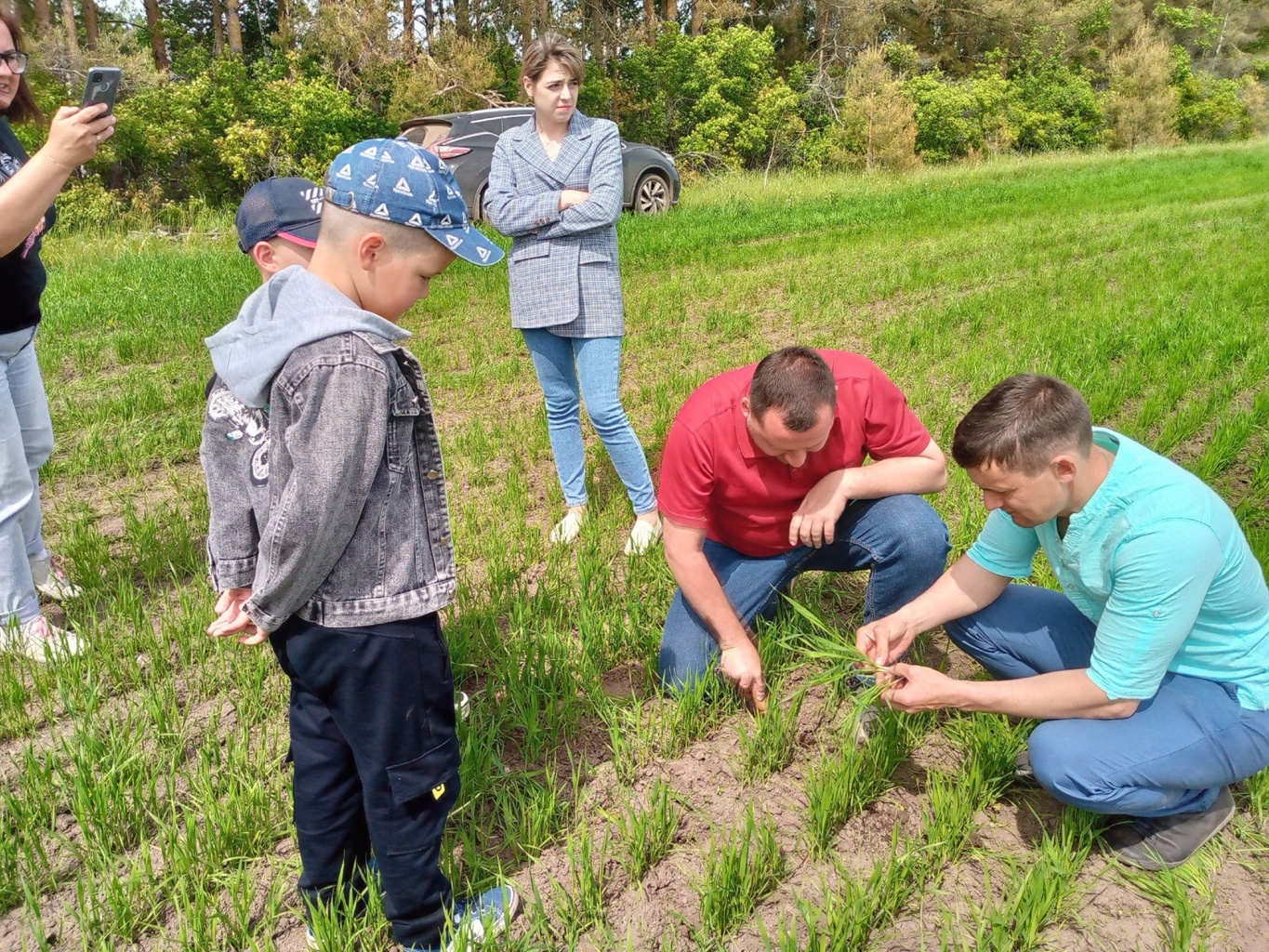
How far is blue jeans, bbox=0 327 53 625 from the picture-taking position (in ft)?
10.3

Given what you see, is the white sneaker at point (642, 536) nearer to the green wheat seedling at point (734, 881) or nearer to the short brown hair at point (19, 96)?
the green wheat seedling at point (734, 881)

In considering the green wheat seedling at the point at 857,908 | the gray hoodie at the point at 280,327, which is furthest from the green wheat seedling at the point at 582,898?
the gray hoodie at the point at 280,327

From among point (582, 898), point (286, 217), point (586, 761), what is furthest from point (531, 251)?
point (582, 898)

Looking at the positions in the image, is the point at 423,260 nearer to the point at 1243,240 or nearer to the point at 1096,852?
the point at 1096,852

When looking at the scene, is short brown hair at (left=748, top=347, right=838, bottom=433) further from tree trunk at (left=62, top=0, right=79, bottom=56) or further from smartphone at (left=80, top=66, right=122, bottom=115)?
tree trunk at (left=62, top=0, right=79, bottom=56)

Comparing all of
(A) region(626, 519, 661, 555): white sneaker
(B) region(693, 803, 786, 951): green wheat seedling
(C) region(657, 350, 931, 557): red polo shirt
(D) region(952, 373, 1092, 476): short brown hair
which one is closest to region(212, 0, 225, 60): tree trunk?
(A) region(626, 519, 661, 555): white sneaker

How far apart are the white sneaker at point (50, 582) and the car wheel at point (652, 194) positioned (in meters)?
12.2

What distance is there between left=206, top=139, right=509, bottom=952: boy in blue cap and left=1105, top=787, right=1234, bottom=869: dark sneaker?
5.21 ft

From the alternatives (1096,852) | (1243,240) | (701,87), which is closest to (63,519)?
(1096,852)

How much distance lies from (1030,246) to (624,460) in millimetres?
8742

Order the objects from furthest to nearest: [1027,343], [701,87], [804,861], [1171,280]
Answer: [701,87] < [1171,280] < [1027,343] < [804,861]

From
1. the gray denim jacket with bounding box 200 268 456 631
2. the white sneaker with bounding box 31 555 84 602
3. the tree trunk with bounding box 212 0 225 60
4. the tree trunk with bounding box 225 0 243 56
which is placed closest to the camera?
the gray denim jacket with bounding box 200 268 456 631

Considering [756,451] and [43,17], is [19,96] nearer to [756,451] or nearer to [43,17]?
[756,451]

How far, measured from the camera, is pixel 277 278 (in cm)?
185
